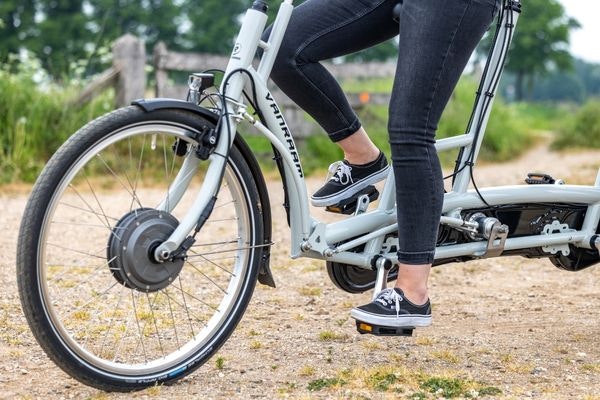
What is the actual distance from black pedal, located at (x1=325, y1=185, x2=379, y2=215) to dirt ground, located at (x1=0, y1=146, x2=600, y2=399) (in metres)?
0.50

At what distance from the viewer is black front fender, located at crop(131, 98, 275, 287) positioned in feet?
9.03

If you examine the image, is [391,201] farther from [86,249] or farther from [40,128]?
[40,128]

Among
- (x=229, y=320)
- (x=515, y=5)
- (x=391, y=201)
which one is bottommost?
(x=229, y=320)

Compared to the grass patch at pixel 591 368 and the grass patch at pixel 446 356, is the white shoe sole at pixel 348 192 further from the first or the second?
the grass patch at pixel 591 368

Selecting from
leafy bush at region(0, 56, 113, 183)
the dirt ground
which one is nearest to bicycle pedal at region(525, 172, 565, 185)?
the dirt ground

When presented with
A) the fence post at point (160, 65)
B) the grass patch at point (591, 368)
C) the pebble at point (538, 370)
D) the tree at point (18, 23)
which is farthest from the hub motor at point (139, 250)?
the tree at point (18, 23)

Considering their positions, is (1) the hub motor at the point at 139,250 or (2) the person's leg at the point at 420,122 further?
(2) the person's leg at the point at 420,122

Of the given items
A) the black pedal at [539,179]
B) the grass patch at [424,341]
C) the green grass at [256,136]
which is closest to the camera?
the grass patch at [424,341]

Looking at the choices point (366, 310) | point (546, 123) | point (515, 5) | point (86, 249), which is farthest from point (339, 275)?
point (546, 123)

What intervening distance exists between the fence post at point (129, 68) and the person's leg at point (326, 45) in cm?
695

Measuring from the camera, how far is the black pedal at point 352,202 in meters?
3.43

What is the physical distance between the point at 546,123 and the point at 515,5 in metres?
15.0

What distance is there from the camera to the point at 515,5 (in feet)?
11.0

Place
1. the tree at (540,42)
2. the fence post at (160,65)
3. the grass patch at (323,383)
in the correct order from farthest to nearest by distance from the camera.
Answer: the tree at (540,42)
the fence post at (160,65)
the grass patch at (323,383)
